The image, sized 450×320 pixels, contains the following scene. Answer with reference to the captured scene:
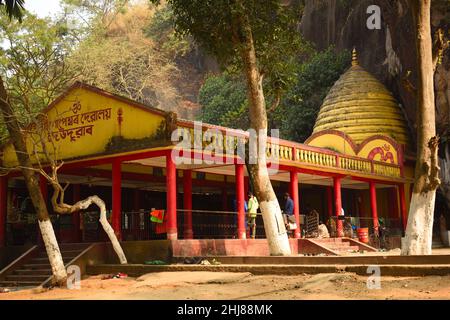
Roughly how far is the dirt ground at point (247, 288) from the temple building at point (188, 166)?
10.5ft

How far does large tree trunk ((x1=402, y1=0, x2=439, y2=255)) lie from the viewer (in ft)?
38.1

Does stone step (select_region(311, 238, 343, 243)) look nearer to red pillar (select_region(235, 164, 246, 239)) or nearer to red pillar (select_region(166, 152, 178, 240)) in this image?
red pillar (select_region(235, 164, 246, 239))

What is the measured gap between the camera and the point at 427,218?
38.3 feet

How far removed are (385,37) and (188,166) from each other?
21222mm

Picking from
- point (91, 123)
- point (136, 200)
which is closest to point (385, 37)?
point (136, 200)

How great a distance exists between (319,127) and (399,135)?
4.16m

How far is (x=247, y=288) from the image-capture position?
33.4 ft

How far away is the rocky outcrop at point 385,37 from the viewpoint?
80.8 feet

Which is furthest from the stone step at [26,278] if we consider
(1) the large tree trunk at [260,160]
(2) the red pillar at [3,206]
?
(1) the large tree trunk at [260,160]

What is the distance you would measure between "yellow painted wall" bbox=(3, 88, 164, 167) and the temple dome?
15.1 m

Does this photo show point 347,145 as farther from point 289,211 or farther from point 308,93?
point 308,93

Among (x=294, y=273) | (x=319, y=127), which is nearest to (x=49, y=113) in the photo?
(x=294, y=273)

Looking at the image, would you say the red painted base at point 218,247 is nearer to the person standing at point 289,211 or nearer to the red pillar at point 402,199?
the person standing at point 289,211
